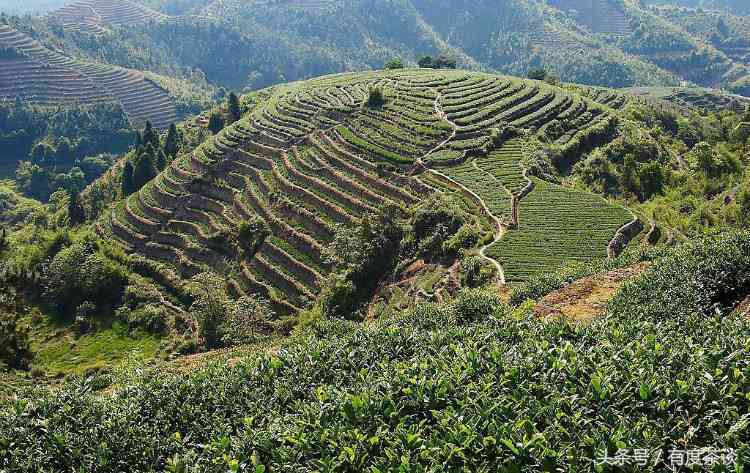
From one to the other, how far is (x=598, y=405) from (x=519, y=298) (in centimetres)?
1666

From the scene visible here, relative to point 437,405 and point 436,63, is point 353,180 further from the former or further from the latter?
point 436,63

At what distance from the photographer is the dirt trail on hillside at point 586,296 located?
927 inches

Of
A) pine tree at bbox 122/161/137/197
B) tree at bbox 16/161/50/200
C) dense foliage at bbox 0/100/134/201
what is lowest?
tree at bbox 16/161/50/200

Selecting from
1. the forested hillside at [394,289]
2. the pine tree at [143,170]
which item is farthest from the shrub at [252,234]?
the pine tree at [143,170]

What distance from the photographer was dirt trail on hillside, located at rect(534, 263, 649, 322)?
23.5 m

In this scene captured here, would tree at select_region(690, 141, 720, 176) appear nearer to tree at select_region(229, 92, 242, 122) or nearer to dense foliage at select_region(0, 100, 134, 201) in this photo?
tree at select_region(229, 92, 242, 122)

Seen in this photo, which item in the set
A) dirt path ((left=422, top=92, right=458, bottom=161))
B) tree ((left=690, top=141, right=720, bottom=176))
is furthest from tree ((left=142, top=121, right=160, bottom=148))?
tree ((left=690, top=141, right=720, bottom=176))

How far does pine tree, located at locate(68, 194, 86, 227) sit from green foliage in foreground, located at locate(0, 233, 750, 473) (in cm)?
6532

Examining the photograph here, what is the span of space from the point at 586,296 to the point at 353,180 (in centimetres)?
3432

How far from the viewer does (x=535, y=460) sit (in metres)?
10.7

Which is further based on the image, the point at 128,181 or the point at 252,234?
the point at 128,181

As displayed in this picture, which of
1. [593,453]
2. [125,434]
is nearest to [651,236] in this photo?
[593,453]

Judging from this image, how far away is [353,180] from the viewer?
185 feet

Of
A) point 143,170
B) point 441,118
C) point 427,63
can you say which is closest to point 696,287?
point 441,118
